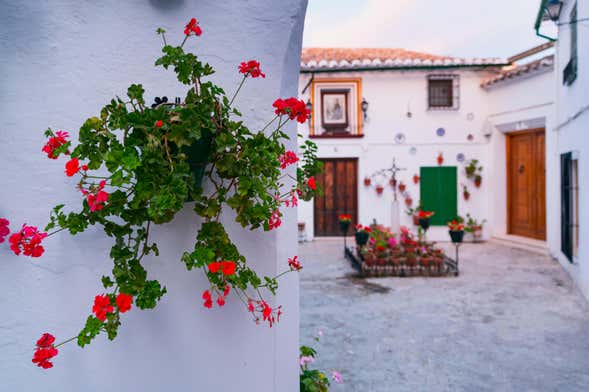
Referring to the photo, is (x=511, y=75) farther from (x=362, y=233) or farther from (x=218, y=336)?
(x=218, y=336)

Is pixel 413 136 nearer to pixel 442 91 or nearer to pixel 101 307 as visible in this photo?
pixel 442 91

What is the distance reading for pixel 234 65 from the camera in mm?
1993

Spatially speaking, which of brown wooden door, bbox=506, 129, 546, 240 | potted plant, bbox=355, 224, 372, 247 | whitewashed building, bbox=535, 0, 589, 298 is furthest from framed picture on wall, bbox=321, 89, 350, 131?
whitewashed building, bbox=535, 0, 589, 298

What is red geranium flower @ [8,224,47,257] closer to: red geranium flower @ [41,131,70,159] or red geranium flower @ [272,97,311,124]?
red geranium flower @ [41,131,70,159]

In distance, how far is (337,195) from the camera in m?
12.0

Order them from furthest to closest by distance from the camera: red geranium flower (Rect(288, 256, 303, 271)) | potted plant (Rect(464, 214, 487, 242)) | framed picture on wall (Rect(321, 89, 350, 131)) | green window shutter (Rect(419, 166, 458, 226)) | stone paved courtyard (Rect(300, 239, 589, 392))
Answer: framed picture on wall (Rect(321, 89, 350, 131)) → green window shutter (Rect(419, 166, 458, 226)) → potted plant (Rect(464, 214, 487, 242)) → stone paved courtyard (Rect(300, 239, 589, 392)) → red geranium flower (Rect(288, 256, 303, 271))

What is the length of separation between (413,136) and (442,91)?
1442 mm

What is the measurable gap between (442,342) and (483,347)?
380mm

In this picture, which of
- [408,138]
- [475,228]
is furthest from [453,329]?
[408,138]

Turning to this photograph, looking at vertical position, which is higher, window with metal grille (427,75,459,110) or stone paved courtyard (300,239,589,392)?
window with metal grille (427,75,459,110)

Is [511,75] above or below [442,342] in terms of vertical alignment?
above

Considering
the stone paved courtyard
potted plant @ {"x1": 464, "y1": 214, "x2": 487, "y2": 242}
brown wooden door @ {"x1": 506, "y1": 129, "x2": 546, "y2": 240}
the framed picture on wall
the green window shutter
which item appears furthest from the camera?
the framed picture on wall

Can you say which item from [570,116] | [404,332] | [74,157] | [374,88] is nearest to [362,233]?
[404,332]

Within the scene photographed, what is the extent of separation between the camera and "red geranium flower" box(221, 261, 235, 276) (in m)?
1.57
